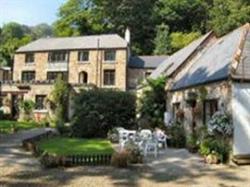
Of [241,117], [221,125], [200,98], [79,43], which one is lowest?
[221,125]

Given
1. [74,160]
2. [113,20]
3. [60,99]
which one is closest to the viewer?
[74,160]

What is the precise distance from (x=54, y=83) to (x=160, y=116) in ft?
67.8

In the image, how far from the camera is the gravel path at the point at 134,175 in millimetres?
13028

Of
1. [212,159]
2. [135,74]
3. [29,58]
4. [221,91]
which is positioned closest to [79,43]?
[29,58]

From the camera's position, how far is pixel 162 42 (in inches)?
2726

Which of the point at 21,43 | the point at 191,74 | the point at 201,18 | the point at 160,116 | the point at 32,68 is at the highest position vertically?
the point at 201,18

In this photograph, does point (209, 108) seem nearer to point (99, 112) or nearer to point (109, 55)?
point (99, 112)

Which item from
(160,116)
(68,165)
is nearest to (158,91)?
(160,116)

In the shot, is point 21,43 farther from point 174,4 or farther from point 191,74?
point 191,74

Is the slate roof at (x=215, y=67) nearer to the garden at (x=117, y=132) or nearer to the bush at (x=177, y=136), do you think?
the garden at (x=117, y=132)

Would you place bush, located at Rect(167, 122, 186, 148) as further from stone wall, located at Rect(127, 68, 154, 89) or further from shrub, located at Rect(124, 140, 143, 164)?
stone wall, located at Rect(127, 68, 154, 89)

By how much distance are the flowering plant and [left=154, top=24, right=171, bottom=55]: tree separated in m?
51.1

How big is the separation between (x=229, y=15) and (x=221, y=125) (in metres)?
50.6

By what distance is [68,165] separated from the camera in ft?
51.1
